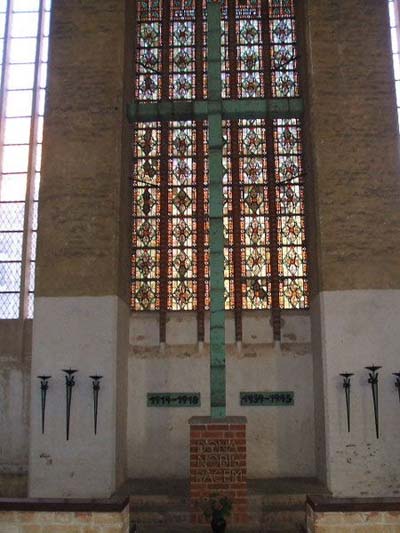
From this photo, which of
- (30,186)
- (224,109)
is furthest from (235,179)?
(30,186)

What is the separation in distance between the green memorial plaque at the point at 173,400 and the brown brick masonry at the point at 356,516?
13.8ft

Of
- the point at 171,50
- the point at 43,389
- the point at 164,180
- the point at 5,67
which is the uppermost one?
the point at 171,50

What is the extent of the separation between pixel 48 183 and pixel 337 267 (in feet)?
13.5

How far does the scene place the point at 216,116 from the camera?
720cm

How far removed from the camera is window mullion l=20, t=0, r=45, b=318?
9727 millimetres

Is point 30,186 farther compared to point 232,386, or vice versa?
point 30,186

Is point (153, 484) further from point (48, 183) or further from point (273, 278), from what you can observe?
point (48, 183)

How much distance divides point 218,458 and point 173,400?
8.14 ft

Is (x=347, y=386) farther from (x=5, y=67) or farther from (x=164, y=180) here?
(x=5, y=67)

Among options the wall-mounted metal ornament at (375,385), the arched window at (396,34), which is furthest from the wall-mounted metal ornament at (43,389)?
the arched window at (396,34)

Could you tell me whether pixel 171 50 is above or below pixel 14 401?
above

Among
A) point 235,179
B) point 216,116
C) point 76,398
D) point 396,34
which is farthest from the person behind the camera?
point 396,34

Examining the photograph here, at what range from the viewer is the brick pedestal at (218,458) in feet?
22.3

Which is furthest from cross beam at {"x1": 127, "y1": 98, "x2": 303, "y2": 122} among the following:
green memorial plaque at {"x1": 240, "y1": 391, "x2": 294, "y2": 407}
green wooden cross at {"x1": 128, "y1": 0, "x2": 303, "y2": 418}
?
green memorial plaque at {"x1": 240, "y1": 391, "x2": 294, "y2": 407}
